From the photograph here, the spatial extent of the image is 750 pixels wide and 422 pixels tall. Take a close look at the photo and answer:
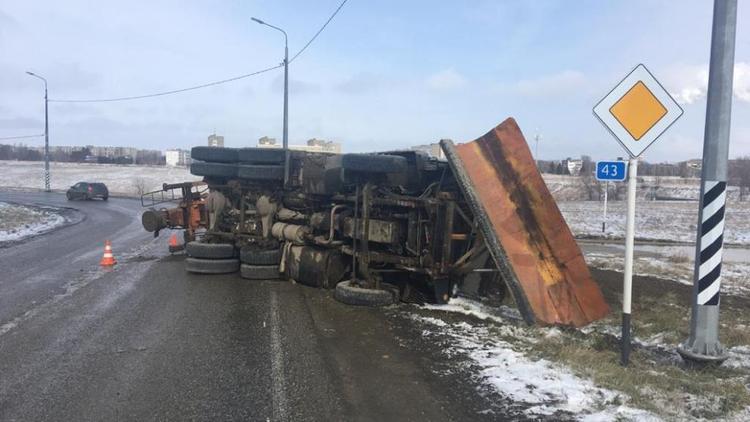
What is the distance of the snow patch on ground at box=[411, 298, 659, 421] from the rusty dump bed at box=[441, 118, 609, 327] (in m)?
0.51

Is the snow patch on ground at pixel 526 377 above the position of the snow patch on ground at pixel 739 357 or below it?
below

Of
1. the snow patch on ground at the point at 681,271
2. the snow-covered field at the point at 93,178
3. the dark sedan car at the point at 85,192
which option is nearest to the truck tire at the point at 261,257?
the snow patch on ground at the point at 681,271

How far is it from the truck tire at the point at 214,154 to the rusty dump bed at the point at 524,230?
5.14 meters

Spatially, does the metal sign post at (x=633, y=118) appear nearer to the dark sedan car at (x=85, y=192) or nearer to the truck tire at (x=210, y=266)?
the truck tire at (x=210, y=266)

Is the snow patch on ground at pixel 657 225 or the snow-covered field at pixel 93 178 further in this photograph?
the snow-covered field at pixel 93 178

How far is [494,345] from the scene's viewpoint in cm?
A: 596

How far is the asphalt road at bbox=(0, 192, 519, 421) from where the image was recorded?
4270 millimetres

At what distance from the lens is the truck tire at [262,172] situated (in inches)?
413

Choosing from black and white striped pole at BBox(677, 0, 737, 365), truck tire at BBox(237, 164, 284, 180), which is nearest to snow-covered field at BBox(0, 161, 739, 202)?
truck tire at BBox(237, 164, 284, 180)

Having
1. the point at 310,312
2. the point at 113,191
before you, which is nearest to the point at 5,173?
the point at 113,191

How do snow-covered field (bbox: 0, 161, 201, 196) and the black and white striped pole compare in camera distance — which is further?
snow-covered field (bbox: 0, 161, 201, 196)

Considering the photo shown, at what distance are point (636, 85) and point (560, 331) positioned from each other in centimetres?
278

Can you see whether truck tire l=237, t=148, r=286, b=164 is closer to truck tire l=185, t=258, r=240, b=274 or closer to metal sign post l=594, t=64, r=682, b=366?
truck tire l=185, t=258, r=240, b=274

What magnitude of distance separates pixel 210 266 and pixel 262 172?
6.51 ft
